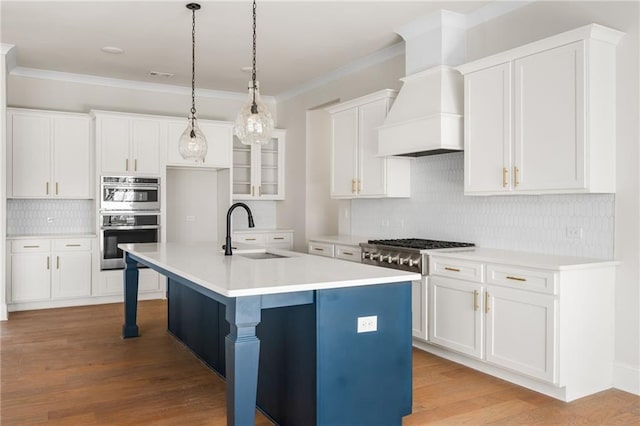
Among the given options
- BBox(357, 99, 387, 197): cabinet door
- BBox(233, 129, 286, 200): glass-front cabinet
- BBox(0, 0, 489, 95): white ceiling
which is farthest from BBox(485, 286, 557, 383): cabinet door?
BBox(233, 129, 286, 200): glass-front cabinet

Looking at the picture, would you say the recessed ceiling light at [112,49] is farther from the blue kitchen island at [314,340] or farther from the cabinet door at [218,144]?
the blue kitchen island at [314,340]

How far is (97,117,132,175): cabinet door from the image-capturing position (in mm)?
6434

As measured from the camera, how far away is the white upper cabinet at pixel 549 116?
3369 millimetres

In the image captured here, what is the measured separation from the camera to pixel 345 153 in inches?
227

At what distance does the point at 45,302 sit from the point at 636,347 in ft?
20.0

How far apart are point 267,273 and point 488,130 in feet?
7.25

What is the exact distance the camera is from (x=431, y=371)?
3.96m

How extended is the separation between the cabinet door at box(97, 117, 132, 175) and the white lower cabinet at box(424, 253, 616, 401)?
446 cm

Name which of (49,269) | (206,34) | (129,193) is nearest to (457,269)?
(206,34)

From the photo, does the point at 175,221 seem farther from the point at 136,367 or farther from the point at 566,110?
the point at 566,110

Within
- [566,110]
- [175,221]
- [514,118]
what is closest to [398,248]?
[514,118]

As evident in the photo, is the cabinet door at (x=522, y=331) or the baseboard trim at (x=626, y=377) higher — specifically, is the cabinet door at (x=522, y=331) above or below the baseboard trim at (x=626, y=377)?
above

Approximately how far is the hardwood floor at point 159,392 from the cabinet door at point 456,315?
0.20 m

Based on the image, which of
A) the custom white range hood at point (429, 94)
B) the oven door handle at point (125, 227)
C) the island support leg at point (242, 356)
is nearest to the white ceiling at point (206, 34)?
the custom white range hood at point (429, 94)
